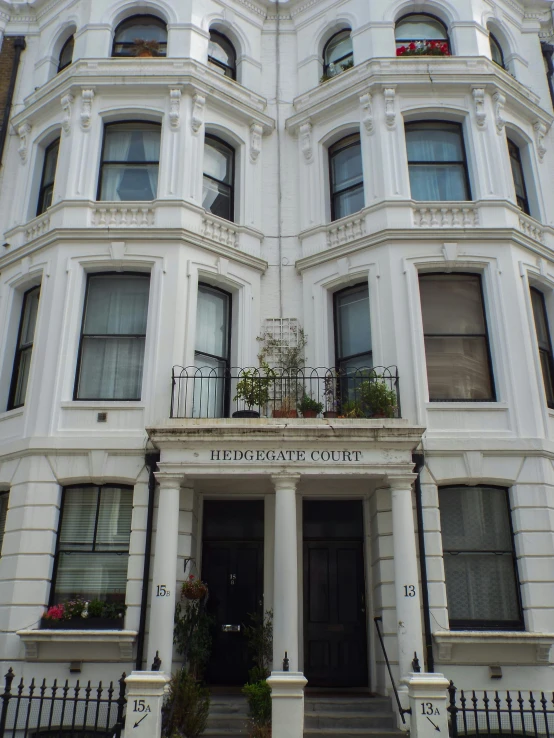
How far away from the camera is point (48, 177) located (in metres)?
15.0

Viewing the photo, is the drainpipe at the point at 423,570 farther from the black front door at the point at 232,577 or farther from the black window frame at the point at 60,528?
the black window frame at the point at 60,528

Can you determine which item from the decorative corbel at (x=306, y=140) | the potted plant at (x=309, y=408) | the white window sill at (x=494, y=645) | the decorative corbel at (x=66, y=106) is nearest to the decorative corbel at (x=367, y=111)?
the decorative corbel at (x=306, y=140)

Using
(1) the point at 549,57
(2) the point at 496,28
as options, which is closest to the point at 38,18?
(2) the point at 496,28

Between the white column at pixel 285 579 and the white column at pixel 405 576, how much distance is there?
149 cm

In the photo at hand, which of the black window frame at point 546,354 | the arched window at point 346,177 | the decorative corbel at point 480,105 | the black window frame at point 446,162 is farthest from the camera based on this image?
the arched window at point 346,177

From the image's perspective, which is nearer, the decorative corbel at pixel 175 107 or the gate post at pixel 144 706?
the gate post at pixel 144 706

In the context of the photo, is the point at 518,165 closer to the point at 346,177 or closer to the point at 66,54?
the point at 346,177

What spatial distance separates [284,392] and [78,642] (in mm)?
5311

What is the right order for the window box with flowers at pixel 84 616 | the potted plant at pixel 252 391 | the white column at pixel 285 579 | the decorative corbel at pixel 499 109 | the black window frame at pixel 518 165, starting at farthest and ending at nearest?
the black window frame at pixel 518 165 → the decorative corbel at pixel 499 109 → the potted plant at pixel 252 391 → the window box with flowers at pixel 84 616 → the white column at pixel 285 579

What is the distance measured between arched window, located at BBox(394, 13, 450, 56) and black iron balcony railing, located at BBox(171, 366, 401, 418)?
7654mm

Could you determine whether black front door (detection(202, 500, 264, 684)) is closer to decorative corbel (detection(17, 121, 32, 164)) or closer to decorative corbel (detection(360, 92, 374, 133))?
decorative corbel (detection(360, 92, 374, 133))

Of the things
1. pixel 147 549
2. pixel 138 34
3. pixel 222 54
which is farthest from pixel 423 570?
pixel 138 34

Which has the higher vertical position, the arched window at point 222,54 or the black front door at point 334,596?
the arched window at point 222,54

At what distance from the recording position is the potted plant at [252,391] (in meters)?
11.7
